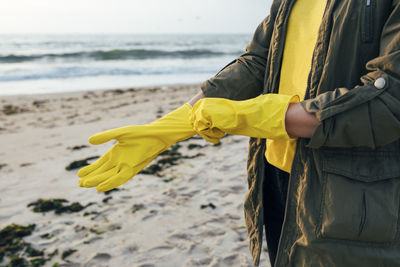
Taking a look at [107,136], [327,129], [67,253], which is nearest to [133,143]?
[107,136]

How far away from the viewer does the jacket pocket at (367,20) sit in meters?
0.97

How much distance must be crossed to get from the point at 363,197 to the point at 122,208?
2561mm

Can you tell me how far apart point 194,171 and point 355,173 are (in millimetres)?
3028

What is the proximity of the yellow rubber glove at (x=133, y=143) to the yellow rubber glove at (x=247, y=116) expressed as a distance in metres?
0.13

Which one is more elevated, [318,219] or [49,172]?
[318,219]

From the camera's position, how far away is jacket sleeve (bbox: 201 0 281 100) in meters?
1.41

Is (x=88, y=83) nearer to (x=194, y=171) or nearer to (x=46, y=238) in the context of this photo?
(x=194, y=171)

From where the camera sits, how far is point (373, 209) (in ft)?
3.26

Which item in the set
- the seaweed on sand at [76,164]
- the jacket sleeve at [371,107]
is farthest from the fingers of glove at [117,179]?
the seaweed on sand at [76,164]

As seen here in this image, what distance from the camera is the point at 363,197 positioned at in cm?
101

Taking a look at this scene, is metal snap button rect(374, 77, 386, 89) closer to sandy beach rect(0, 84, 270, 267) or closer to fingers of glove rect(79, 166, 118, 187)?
fingers of glove rect(79, 166, 118, 187)

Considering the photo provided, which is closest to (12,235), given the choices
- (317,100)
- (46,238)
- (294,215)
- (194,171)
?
(46,238)

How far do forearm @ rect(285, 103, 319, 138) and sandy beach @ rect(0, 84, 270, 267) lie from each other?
168 cm

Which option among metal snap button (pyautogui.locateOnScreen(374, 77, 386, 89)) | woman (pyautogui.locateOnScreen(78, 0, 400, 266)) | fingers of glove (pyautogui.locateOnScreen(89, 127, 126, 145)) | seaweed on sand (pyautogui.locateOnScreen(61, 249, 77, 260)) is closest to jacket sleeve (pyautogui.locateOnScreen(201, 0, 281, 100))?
woman (pyautogui.locateOnScreen(78, 0, 400, 266))
